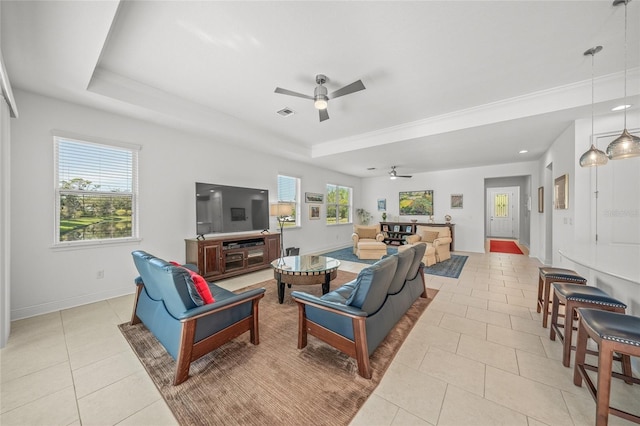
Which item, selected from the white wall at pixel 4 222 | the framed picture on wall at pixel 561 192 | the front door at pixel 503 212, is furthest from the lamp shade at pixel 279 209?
the front door at pixel 503 212

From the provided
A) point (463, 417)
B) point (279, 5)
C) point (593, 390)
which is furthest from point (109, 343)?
point (593, 390)

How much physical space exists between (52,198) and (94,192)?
42 cm

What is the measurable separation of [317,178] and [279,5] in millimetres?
5513

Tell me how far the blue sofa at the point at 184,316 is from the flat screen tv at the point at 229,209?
2.09m

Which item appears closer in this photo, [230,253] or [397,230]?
[230,253]

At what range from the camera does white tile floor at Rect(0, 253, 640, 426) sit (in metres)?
1.52

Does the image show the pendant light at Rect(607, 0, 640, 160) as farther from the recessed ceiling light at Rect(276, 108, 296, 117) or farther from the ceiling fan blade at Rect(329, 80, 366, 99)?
the recessed ceiling light at Rect(276, 108, 296, 117)

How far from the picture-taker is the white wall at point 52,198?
291 cm

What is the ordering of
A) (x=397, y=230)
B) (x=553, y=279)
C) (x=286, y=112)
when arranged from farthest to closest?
(x=397, y=230), (x=286, y=112), (x=553, y=279)

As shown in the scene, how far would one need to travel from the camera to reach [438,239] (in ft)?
19.3

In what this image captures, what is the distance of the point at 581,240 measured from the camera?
3.39 metres

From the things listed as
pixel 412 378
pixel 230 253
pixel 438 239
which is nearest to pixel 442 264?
pixel 438 239

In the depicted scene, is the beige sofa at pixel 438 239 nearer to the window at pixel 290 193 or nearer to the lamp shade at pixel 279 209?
the window at pixel 290 193

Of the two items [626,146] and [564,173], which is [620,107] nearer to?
[564,173]
